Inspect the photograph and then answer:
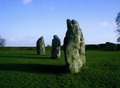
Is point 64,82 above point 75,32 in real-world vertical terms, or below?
below

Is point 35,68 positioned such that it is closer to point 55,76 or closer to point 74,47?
point 55,76

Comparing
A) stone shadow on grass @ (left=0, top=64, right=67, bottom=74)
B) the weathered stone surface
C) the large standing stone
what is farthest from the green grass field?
the weathered stone surface

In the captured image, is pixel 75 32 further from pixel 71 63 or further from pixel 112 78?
pixel 112 78

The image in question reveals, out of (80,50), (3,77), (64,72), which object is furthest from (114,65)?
(3,77)

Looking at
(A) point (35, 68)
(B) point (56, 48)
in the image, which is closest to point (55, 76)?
(A) point (35, 68)

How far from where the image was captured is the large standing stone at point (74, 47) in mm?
32906

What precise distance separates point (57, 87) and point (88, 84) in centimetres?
292

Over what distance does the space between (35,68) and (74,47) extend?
4836 mm

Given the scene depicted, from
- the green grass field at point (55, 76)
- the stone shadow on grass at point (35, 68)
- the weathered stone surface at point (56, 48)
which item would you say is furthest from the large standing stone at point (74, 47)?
the weathered stone surface at point (56, 48)

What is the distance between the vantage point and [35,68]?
3491 centimetres

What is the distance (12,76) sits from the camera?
3169 cm

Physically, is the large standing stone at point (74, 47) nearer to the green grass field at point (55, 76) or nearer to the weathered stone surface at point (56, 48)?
the green grass field at point (55, 76)

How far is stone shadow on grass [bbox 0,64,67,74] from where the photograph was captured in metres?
33.4

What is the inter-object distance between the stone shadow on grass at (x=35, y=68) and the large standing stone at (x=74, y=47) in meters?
1.13
